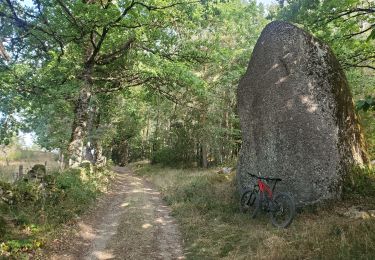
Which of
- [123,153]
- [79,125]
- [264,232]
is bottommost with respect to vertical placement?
[264,232]

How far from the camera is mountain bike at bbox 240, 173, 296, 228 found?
859cm

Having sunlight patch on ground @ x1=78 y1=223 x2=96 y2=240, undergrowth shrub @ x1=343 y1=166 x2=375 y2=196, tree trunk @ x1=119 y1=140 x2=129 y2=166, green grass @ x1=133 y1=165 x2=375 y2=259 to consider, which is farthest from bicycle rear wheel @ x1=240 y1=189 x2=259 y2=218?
tree trunk @ x1=119 y1=140 x2=129 y2=166

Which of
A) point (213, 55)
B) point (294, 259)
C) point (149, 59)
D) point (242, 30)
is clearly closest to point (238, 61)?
point (242, 30)

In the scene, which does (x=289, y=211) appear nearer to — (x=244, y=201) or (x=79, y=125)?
(x=244, y=201)

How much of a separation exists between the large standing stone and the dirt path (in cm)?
338

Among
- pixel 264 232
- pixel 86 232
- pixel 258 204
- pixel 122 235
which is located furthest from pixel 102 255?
pixel 258 204

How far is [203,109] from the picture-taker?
2464 cm

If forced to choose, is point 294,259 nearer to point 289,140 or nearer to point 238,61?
point 289,140

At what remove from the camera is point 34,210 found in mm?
9344

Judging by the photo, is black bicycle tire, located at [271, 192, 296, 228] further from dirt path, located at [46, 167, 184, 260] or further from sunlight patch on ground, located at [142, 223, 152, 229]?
sunlight patch on ground, located at [142, 223, 152, 229]

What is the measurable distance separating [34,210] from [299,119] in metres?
8.12

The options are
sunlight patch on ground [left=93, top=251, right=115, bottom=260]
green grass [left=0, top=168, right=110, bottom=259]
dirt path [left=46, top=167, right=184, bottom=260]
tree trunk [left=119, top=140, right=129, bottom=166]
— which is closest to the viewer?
green grass [left=0, top=168, right=110, bottom=259]

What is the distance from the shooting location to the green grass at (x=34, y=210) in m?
7.29

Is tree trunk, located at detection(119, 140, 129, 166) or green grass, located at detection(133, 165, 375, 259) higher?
tree trunk, located at detection(119, 140, 129, 166)
